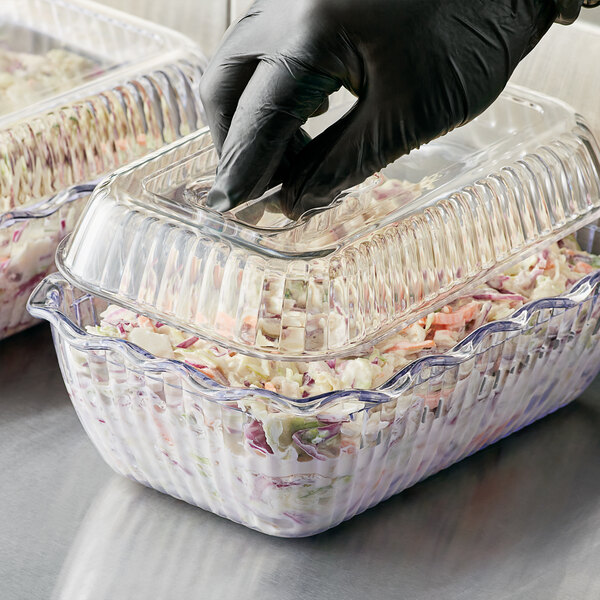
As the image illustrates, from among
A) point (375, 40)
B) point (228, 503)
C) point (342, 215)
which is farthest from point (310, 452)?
point (375, 40)

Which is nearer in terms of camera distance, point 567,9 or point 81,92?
point 567,9

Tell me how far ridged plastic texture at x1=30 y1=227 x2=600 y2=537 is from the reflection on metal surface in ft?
0.08

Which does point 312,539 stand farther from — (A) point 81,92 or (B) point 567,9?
(A) point 81,92

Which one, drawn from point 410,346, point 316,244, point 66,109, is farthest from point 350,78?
point 66,109

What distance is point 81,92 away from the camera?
4.37ft

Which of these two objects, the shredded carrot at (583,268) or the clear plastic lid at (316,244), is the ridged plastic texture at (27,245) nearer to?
the clear plastic lid at (316,244)

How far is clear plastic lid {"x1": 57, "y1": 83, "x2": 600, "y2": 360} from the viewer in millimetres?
911

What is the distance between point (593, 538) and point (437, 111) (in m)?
0.41

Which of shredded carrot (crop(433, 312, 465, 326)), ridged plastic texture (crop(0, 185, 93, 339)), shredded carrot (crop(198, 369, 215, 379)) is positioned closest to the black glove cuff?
shredded carrot (crop(433, 312, 465, 326))

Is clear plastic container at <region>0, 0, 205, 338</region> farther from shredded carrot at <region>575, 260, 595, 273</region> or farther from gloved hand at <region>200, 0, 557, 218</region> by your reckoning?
shredded carrot at <region>575, 260, 595, 273</region>

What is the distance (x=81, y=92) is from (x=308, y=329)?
1.86ft

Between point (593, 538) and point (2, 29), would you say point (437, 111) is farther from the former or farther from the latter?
point (2, 29)

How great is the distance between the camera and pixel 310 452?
90cm

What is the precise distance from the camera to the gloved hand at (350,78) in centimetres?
84
